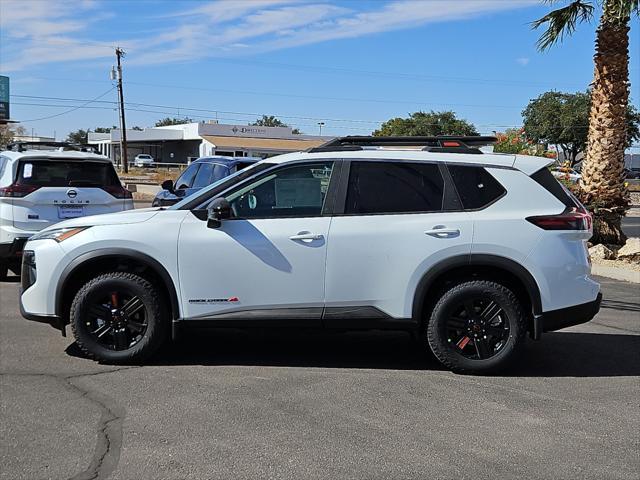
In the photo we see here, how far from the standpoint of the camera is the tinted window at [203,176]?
44.0 feet

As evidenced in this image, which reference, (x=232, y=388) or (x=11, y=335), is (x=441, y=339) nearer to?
(x=232, y=388)

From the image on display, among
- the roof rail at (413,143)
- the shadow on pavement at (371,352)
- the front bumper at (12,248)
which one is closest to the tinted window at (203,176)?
the front bumper at (12,248)

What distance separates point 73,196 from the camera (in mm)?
9906

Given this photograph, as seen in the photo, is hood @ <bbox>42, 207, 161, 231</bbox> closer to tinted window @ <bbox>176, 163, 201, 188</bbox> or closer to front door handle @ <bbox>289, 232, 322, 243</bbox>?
front door handle @ <bbox>289, 232, 322, 243</bbox>

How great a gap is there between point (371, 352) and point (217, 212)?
209 cm

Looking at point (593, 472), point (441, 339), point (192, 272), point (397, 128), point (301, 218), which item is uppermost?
point (397, 128)

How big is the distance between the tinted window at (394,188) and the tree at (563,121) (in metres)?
58.6

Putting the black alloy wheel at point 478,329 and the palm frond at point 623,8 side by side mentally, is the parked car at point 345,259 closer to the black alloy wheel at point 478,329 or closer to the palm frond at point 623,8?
the black alloy wheel at point 478,329

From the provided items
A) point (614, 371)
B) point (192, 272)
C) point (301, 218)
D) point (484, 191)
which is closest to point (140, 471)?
point (192, 272)

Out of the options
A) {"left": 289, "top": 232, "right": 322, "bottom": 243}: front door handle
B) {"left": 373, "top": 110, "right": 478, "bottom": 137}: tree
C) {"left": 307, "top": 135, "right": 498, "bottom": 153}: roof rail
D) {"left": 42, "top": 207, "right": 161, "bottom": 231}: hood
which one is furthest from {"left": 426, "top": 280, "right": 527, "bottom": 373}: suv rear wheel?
{"left": 373, "top": 110, "right": 478, "bottom": 137}: tree

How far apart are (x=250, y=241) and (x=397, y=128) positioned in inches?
2323

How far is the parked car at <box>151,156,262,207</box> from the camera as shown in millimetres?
12846

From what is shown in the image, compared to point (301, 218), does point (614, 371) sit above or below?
below

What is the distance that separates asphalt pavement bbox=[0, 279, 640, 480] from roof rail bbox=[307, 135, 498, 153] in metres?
1.93
